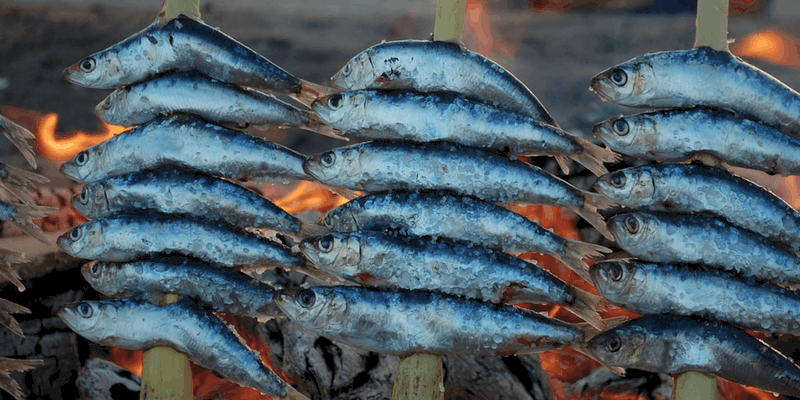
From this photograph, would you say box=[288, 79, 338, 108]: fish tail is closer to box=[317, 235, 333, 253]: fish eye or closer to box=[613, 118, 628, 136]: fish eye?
box=[317, 235, 333, 253]: fish eye

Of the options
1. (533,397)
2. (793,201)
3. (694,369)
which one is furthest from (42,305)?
(793,201)

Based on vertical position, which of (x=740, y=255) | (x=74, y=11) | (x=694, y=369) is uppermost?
(x=74, y=11)

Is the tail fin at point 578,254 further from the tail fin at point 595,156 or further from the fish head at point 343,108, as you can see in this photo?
the fish head at point 343,108

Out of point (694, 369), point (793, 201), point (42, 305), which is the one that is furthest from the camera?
point (793, 201)

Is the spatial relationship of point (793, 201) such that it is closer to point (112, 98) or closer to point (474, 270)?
point (474, 270)

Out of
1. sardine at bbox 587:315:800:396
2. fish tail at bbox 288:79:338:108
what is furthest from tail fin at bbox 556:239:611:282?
fish tail at bbox 288:79:338:108

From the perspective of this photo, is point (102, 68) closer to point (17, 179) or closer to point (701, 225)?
point (17, 179)

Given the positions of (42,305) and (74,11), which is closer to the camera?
(42,305)
